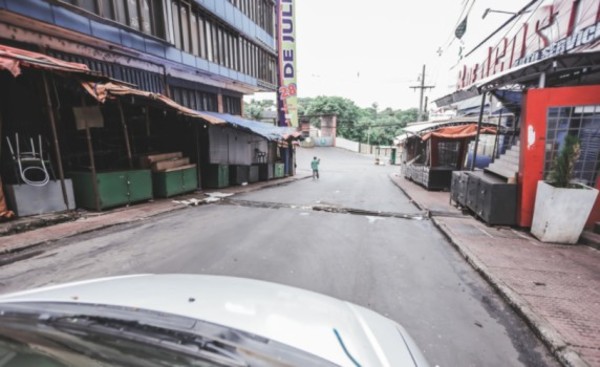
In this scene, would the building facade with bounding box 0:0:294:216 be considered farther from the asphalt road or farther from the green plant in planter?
the green plant in planter

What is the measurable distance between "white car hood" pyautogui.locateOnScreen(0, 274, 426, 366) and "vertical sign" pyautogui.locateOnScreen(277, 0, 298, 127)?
20.7 m

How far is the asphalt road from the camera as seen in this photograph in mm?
3055

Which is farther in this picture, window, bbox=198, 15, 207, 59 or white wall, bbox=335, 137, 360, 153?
white wall, bbox=335, 137, 360, 153

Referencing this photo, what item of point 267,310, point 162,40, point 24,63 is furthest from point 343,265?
point 162,40

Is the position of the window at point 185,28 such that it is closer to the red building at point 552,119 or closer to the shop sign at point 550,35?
the red building at point 552,119

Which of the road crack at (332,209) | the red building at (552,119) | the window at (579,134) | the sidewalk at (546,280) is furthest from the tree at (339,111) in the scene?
the sidewalk at (546,280)

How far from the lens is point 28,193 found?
6.92 meters

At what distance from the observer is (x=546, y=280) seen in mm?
4254

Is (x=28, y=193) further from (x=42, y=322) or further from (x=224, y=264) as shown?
(x=42, y=322)

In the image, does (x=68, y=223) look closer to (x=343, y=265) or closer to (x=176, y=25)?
(x=343, y=265)

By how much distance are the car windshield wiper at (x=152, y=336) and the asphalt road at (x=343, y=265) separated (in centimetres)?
232

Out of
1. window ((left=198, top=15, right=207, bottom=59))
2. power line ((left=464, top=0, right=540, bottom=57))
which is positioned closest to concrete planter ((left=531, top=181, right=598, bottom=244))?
power line ((left=464, top=0, right=540, bottom=57))

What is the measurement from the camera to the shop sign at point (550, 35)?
911 centimetres

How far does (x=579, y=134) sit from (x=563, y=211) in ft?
6.47
